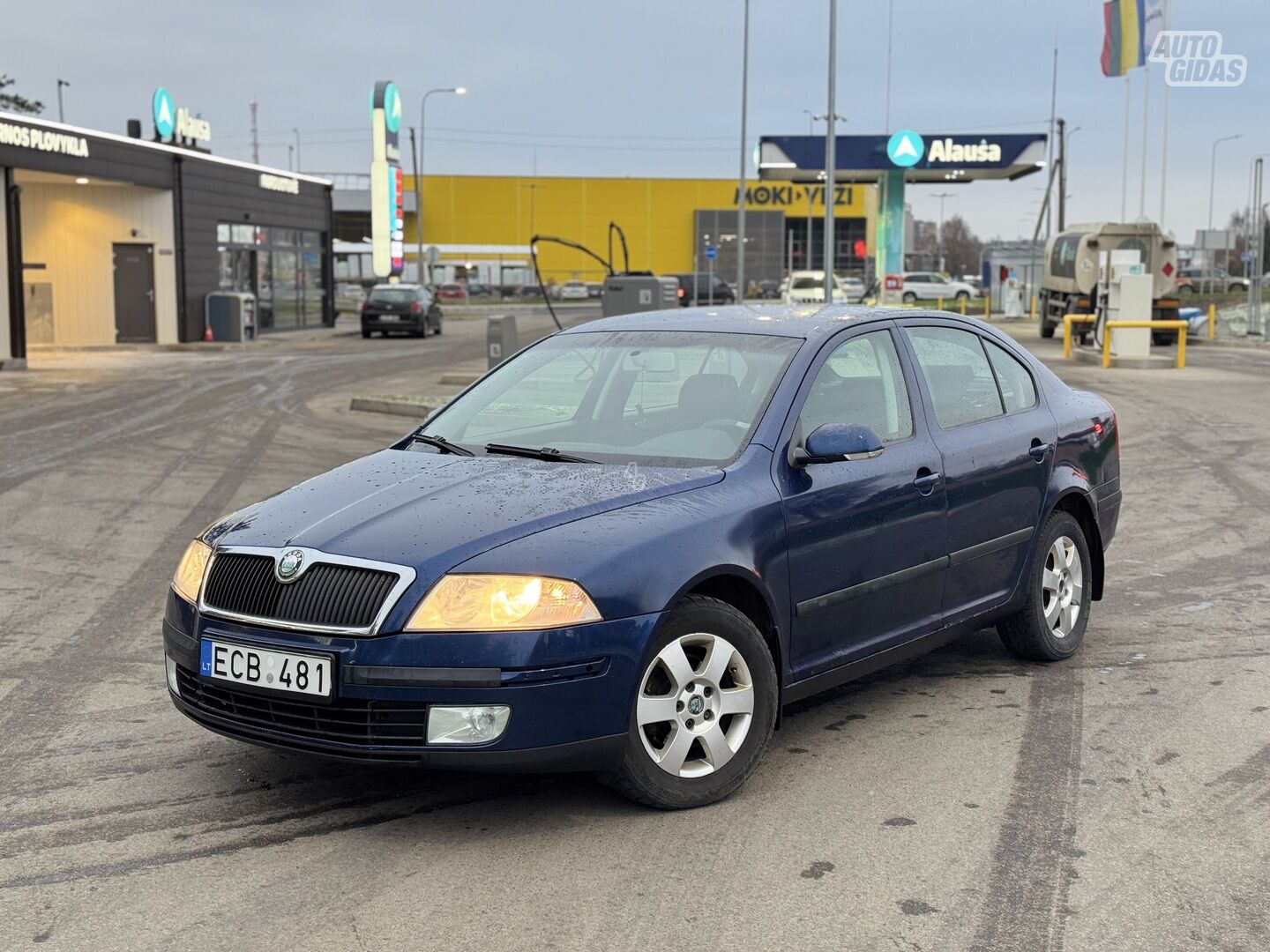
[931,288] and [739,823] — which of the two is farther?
[931,288]

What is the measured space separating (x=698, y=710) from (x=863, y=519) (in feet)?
3.37

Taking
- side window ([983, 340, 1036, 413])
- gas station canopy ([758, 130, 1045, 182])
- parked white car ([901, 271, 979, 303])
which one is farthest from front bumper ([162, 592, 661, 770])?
parked white car ([901, 271, 979, 303])

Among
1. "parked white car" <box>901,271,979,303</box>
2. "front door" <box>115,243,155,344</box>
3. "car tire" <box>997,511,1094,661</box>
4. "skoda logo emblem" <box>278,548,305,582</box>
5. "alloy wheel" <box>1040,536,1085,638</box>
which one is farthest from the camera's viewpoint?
"parked white car" <box>901,271,979,303</box>

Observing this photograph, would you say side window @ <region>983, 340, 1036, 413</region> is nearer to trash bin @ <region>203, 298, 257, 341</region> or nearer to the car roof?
the car roof

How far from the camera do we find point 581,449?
521 centimetres

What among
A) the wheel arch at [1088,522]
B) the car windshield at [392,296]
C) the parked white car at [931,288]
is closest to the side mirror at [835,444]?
the wheel arch at [1088,522]

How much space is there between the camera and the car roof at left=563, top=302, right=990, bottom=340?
5574mm

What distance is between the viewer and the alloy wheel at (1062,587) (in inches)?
249

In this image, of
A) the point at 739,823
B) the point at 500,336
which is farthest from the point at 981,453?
the point at 500,336

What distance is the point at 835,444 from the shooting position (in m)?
4.93

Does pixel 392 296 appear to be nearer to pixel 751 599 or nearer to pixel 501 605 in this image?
pixel 751 599

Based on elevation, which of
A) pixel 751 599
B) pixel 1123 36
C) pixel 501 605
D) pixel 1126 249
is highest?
pixel 1123 36

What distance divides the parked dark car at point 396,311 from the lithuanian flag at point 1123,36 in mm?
19671

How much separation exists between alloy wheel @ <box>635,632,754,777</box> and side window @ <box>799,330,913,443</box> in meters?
1.02
